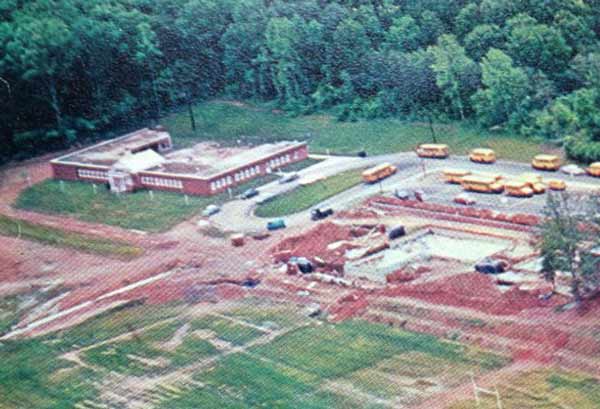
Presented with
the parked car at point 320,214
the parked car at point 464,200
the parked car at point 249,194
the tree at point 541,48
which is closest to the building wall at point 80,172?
the parked car at point 249,194

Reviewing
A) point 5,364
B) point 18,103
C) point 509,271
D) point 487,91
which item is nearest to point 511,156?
point 487,91

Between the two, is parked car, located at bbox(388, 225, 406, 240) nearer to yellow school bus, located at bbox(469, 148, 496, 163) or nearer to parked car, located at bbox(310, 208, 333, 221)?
parked car, located at bbox(310, 208, 333, 221)

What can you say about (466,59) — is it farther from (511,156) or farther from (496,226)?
(496,226)

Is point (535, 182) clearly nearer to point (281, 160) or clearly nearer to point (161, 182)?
point (281, 160)

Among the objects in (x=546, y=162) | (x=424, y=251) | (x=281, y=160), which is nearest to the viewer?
(x=424, y=251)

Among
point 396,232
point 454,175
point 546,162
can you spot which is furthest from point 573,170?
point 396,232

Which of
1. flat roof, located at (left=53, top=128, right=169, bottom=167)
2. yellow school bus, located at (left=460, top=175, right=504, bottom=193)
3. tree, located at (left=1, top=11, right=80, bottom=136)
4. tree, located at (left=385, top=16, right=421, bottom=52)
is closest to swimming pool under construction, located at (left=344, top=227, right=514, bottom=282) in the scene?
yellow school bus, located at (left=460, top=175, right=504, bottom=193)
